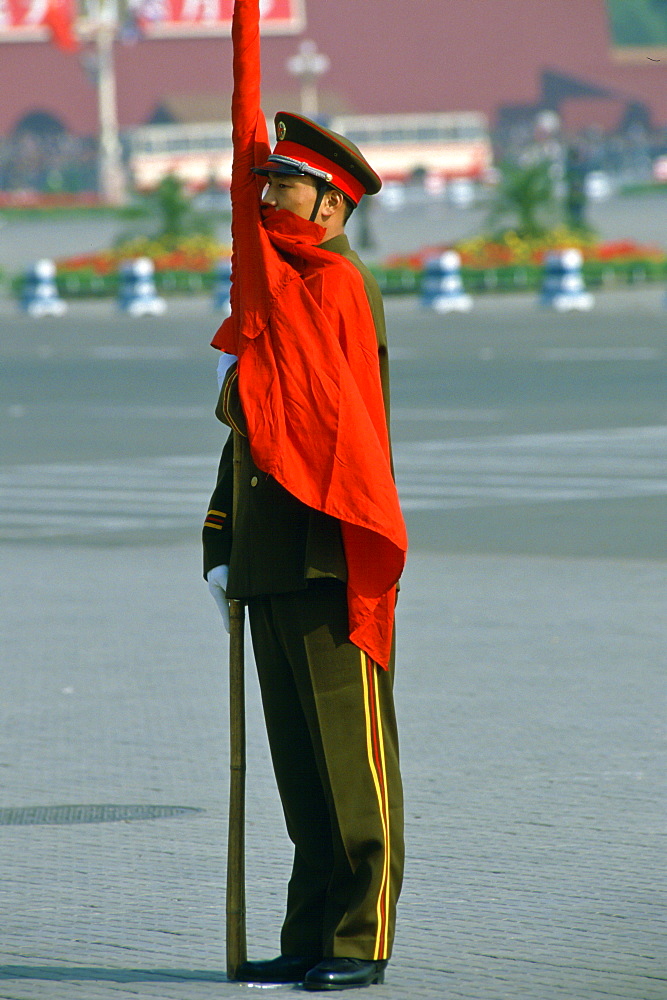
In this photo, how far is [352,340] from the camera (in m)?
4.38

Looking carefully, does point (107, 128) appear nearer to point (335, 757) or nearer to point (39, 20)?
point (39, 20)

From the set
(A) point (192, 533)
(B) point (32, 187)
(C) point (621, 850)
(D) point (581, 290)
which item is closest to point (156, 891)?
(C) point (621, 850)

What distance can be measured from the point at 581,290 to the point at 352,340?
92.9 ft

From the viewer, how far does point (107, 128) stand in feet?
274

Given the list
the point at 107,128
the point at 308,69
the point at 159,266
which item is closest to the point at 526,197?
the point at 159,266

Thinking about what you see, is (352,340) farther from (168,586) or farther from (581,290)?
(581,290)

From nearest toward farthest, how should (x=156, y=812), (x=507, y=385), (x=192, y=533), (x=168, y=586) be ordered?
(x=156, y=812), (x=168, y=586), (x=192, y=533), (x=507, y=385)

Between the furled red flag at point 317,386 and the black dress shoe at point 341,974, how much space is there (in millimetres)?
632

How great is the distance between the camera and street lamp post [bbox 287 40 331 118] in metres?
90.6

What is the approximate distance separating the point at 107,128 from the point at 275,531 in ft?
265

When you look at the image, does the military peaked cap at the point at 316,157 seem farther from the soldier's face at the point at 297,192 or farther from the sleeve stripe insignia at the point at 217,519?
the sleeve stripe insignia at the point at 217,519

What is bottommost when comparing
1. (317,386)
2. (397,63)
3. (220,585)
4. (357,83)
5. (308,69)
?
(220,585)

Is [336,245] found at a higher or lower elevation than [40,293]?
higher

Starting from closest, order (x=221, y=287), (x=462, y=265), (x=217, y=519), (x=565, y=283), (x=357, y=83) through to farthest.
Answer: (x=217, y=519) → (x=565, y=283) → (x=221, y=287) → (x=462, y=265) → (x=357, y=83)
